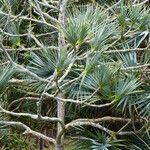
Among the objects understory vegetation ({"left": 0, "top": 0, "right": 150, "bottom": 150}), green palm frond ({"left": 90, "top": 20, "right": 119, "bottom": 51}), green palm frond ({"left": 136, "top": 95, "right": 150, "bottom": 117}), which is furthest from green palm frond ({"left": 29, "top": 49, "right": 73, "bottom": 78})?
green palm frond ({"left": 136, "top": 95, "right": 150, "bottom": 117})

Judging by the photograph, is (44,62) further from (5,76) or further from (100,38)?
(100,38)

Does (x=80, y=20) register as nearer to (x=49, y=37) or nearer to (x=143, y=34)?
(x=143, y=34)

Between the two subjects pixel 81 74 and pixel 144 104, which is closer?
pixel 81 74

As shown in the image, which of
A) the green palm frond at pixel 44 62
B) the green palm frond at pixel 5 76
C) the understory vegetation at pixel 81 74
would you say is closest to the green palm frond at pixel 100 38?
the understory vegetation at pixel 81 74

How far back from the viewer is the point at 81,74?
257cm

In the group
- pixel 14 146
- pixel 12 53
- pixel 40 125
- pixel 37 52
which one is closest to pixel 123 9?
pixel 37 52

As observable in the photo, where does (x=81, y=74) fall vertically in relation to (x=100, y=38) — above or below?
below

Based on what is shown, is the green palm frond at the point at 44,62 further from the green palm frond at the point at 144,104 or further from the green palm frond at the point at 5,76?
the green palm frond at the point at 144,104

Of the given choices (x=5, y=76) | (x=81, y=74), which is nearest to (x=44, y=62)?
(x=5, y=76)

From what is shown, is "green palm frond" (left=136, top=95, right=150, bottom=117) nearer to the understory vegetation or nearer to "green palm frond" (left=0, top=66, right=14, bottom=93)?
the understory vegetation

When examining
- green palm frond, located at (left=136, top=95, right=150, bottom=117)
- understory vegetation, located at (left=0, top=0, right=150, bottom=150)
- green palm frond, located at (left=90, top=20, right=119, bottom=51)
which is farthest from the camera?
green palm frond, located at (left=136, top=95, right=150, bottom=117)

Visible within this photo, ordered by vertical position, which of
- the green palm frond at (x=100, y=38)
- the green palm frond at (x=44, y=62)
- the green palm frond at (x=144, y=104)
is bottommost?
the green palm frond at (x=144, y=104)

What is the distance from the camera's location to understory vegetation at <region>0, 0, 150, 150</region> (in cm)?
265

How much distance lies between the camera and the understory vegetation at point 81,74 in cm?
265
